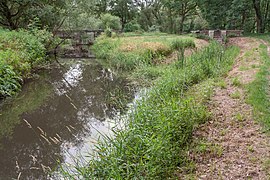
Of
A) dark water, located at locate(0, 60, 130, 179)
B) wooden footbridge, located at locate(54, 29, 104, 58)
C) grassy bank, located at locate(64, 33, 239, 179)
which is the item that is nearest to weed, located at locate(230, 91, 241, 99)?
grassy bank, located at locate(64, 33, 239, 179)

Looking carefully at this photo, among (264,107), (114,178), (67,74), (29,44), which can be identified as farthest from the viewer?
(29,44)

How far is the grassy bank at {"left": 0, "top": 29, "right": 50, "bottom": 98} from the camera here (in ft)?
26.5

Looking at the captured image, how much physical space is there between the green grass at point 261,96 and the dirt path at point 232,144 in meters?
0.14

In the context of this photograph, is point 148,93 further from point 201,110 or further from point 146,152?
point 146,152

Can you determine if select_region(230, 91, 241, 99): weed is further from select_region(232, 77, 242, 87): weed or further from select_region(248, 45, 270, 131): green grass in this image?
select_region(232, 77, 242, 87): weed

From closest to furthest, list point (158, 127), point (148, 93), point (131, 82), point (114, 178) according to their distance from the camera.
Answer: point (114, 178), point (158, 127), point (148, 93), point (131, 82)

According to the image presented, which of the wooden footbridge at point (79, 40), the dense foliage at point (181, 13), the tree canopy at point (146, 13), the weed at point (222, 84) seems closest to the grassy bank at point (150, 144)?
the weed at point (222, 84)

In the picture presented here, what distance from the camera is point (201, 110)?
480 centimetres

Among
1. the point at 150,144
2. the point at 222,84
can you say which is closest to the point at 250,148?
the point at 150,144

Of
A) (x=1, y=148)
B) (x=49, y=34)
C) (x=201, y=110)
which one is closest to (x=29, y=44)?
(x=49, y=34)

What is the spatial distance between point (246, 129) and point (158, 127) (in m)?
1.63

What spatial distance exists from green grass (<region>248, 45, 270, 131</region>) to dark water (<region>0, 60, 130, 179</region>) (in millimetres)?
2903

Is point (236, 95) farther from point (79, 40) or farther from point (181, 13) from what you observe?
point (181, 13)

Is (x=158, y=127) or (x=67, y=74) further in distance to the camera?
(x=67, y=74)
